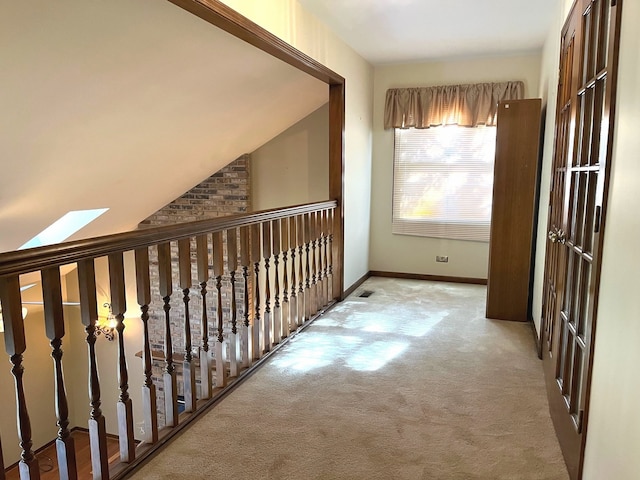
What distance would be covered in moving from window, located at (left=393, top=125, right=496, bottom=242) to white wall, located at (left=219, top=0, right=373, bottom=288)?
0.40 metres

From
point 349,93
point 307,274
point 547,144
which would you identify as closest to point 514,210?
point 547,144

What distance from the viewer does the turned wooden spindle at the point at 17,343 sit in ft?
4.57

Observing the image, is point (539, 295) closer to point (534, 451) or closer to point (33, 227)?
point (534, 451)

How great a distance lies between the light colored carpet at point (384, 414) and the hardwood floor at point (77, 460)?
11.6ft

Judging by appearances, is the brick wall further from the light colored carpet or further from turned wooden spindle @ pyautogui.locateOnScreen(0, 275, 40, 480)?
turned wooden spindle @ pyautogui.locateOnScreen(0, 275, 40, 480)

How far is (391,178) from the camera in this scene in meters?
5.25

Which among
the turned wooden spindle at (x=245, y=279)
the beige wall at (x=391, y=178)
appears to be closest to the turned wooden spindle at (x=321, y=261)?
the turned wooden spindle at (x=245, y=279)

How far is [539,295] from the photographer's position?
3.41 metres

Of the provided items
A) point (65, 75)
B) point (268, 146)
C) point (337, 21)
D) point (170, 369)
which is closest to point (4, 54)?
point (65, 75)

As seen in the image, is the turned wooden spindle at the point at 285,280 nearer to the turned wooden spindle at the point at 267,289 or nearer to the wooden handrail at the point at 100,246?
the turned wooden spindle at the point at 267,289

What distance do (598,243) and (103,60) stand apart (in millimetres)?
2599

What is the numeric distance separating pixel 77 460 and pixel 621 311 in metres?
6.01

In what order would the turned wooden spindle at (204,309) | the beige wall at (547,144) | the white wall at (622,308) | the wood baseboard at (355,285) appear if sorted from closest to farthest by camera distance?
1. the white wall at (622,308)
2. the turned wooden spindle at (204,309)
3. the beige wall at (547,144)
4. the wood baseboard at (355,285)

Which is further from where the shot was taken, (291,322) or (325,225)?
(325,225)
